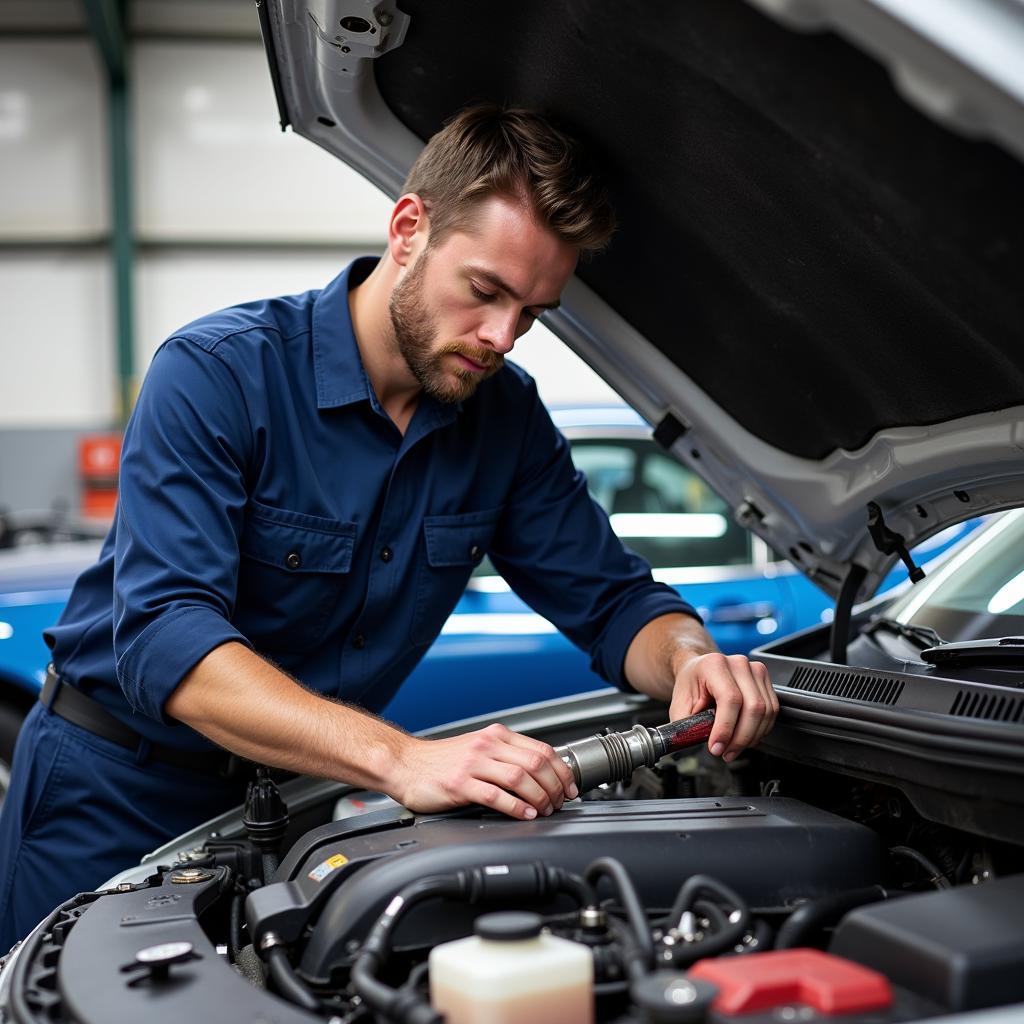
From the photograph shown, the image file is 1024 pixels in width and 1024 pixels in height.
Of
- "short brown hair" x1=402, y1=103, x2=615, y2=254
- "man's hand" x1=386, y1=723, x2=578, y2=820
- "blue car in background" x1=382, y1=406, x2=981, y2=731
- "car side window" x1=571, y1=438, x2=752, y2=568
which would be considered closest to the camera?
"man's hand" x1=386, y1=723, x2=578, y2=820

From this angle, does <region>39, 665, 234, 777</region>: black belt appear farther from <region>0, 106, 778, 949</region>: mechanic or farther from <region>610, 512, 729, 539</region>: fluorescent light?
<region>610, 512, 729, 539</region>: fluorescent light

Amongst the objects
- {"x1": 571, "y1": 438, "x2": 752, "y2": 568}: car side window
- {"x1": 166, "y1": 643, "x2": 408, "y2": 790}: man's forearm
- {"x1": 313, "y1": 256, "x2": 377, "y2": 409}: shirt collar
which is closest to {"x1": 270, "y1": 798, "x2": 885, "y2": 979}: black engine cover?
{"x1": 166, "y1": 643, "x2": 408, "y2": 790}: man's forearm

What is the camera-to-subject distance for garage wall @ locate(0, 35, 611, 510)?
9.48 metres

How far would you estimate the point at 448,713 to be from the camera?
322 cm

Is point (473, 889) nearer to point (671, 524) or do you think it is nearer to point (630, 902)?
point (630, 902)

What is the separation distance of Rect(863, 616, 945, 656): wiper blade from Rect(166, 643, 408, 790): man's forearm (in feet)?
2.48

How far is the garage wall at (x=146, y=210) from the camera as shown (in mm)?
9484

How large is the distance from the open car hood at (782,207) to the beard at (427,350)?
224 millimetres

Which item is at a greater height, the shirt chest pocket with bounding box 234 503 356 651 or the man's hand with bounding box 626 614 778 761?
the shirt chest pocket with bounding box 234 503 356 651

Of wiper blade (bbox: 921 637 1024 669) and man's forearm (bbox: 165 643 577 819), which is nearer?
man's forearm (bbox: 165 643 577 819)

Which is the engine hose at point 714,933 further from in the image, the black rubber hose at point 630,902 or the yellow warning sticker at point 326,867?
the yellow warning sticker at point 326,867

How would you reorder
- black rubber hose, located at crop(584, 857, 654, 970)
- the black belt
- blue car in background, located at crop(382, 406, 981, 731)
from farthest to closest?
blue car in background, located at crop(382, 406, 981, 731), the black belt, black rubber hose, located at crop(584, 857, 654, 970)

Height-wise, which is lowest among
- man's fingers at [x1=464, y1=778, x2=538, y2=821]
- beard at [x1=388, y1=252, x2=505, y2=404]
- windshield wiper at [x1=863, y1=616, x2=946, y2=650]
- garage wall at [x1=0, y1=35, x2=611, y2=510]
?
man's fingers at [x1=464, y1=778, x2=538, y2=821]

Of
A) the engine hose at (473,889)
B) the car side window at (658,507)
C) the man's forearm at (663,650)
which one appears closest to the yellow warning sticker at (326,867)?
the engine hose at (473,889)
